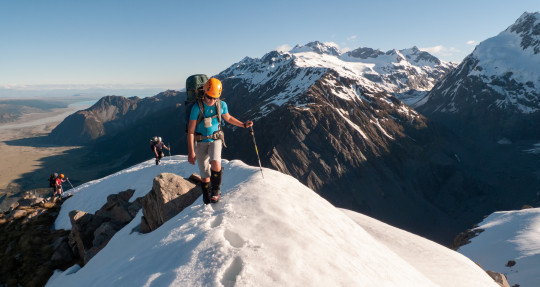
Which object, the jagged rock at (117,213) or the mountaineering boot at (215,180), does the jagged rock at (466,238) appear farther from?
the mountaineering boot at (215,180)

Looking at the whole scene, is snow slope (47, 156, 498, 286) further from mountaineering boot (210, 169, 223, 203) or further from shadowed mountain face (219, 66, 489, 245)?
shadowed mountain face (219, 66, 489, 245)

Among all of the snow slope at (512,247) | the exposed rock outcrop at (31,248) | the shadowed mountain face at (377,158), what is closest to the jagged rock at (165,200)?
the exposed rock outcrop at (31,248)

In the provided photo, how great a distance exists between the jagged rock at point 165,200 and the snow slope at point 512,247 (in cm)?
3553

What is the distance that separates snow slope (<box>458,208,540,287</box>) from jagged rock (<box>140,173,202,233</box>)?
35.5 m

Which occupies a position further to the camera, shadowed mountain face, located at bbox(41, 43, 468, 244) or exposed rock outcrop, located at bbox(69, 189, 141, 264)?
shadowed mountain face, located at bbox(41, 43, 468, 244)

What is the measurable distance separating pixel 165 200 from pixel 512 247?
49.3 metres

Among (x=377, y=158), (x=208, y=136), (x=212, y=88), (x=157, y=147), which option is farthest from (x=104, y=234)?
(x=377, y=158)

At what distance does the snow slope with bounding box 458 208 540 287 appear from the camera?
2936cm

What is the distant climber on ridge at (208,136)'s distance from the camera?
328 inches

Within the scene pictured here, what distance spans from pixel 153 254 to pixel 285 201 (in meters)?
4.44

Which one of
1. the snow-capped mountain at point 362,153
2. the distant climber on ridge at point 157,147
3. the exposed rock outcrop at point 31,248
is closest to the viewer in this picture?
the exposed rock outcrop at point 31,248

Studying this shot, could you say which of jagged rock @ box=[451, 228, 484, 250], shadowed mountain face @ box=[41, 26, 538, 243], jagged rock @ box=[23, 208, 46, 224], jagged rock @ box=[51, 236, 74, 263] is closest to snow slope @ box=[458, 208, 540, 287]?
jagged rock @ box=[451, 228, 484, 250]

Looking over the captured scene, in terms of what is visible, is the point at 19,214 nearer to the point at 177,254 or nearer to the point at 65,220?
the point at 65,220

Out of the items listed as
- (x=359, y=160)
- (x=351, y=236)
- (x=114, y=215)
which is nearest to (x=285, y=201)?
(x=351, y=236)
